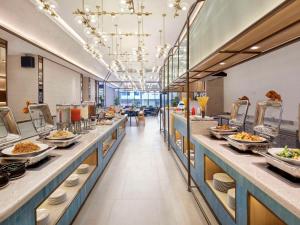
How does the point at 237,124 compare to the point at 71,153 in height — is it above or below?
above

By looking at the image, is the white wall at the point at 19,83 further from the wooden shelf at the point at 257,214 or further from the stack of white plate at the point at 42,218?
the wooden shelf at the point at 257,214

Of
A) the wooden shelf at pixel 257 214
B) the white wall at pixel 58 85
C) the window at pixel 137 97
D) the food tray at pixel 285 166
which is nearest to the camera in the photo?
the food tray at pixel 285 166

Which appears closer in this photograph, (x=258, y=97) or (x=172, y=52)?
(x=172, y=52)

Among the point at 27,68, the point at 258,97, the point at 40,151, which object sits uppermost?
the point at 27,68

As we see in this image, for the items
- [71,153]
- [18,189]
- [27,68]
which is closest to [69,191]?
[71,153]

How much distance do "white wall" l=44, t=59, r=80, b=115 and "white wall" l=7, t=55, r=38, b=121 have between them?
23.2 inches

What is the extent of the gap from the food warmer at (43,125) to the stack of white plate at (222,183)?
1.66m

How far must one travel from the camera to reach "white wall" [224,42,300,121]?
5.03 m

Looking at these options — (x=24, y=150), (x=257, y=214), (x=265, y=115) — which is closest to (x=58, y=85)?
(x=24, y=150)

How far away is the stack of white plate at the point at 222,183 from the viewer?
2313mm

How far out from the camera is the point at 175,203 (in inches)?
111

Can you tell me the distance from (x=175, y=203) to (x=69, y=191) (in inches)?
51.9

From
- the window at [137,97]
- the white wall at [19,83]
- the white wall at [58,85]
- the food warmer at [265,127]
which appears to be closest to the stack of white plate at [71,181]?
the food warmer at [265,127]

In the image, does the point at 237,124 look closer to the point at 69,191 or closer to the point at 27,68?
the point at 69,191
